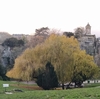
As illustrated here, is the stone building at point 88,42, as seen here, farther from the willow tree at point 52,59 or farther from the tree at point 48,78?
the tree at point 48,78

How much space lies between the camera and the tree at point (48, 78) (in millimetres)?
36062

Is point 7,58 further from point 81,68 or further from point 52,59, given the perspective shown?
point 52,59

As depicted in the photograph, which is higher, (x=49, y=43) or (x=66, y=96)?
(x=49, y=43)

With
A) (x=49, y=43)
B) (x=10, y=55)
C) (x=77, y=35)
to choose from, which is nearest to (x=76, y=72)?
(x=49, y=43)

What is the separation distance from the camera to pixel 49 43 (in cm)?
4025

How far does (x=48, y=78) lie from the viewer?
36.0 m

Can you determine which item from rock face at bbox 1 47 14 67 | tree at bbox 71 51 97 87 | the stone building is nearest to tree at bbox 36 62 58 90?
tree at bbox 71 51 97 87

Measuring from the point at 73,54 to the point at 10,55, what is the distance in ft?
108

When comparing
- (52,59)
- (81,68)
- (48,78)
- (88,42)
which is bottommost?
(48,78)

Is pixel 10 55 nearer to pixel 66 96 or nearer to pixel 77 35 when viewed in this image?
pixel 77 35

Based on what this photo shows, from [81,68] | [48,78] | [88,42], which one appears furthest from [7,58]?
[88,42]

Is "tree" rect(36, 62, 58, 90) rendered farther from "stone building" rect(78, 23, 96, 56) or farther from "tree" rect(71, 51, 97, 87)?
"stone building" rect(78, 23, 96, 56)

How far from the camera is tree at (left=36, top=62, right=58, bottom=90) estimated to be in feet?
118

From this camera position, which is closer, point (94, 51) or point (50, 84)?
point (50, 84)
